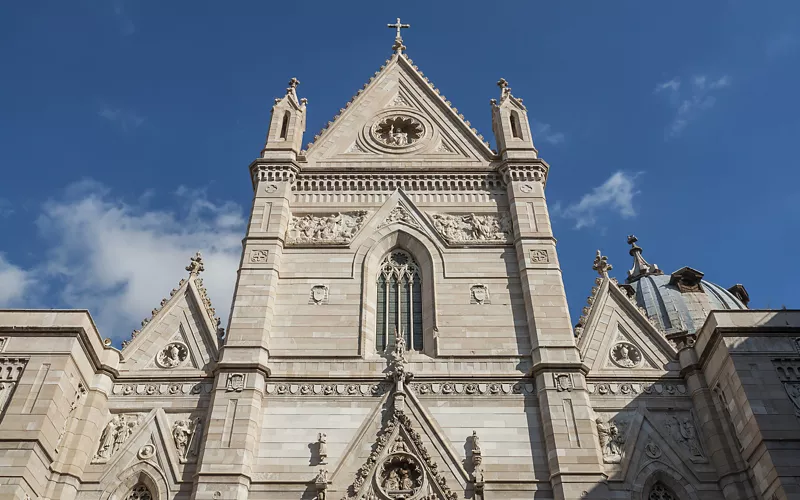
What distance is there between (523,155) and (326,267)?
7.33 meters

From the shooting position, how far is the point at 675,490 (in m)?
14.9

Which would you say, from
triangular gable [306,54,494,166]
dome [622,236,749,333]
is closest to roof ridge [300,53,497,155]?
triangular gable [306,54,494,166]

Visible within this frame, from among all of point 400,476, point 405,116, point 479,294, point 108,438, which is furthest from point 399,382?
point 405,116

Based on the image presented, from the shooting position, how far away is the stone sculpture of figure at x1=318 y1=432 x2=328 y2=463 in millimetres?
15086

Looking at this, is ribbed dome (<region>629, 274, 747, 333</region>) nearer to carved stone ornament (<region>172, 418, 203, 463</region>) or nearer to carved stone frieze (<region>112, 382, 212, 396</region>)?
carved stone frieze (<region>112, 382, 212, 396</region>)

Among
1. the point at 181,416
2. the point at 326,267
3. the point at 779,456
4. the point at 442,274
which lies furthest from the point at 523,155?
the point at 181,416

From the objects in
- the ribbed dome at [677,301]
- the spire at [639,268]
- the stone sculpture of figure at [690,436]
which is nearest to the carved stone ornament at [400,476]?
the stone sculpture of figure at [690,436]

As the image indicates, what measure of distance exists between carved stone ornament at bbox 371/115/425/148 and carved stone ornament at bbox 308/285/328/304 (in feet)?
20.6

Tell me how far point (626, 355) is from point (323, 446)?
315 inches

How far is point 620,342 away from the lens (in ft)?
57.6

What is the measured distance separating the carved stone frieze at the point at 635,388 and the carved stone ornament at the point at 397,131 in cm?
1031

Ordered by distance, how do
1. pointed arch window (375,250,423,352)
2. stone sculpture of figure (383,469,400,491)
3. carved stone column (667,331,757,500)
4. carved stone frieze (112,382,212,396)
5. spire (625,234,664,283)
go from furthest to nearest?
spire (625,234,664,283), pointed arch window (375,250,423,352), carved stone frieze (112,382,212,396), stone sculpture of figure (383,469,400,491), carved stone column (667,331,757,500)

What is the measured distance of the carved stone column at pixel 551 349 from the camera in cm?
1463

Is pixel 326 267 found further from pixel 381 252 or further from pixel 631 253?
pixel 631 253
